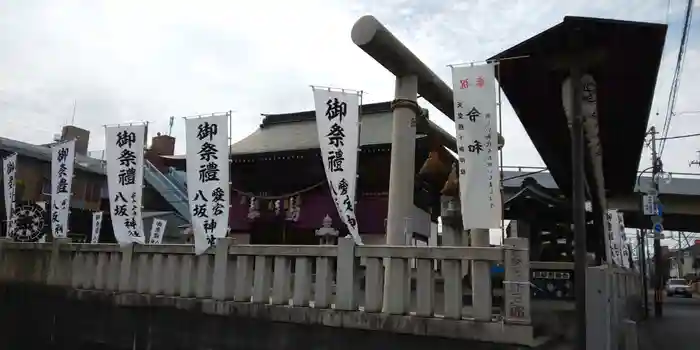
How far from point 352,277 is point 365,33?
163 inches

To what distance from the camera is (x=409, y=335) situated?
21.5 ft

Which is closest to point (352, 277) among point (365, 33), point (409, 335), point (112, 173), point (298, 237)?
point (409, 335)

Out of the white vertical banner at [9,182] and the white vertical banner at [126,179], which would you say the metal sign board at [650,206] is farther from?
the white vertical banner at [9,182]

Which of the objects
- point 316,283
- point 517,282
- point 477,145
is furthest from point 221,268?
point 517,282

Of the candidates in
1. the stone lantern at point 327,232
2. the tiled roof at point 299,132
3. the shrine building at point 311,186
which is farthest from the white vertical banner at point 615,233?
the stone lantern at point 327,232

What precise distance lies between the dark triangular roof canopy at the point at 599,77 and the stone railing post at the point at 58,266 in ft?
31.6

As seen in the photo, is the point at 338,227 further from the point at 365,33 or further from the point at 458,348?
the point at 458,348

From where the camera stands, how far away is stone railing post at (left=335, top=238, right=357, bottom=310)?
707 cm

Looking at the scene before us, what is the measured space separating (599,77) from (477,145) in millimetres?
2604

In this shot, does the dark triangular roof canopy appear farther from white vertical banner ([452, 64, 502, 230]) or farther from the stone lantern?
the stone lantern

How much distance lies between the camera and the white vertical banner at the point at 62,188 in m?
11.2

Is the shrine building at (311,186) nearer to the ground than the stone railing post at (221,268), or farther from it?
farther from it

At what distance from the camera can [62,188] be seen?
36.8 feet

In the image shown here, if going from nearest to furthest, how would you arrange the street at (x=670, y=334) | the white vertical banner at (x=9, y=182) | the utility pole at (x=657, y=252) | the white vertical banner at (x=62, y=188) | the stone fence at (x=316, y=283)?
the stone fence at (x=316, y=283)
the white vertical banner at (x=62, y=188)
the street at (x=670, y=334)
the white vertical banner at (x=9, y=182)
the utility pole at (x=657, y=252)
